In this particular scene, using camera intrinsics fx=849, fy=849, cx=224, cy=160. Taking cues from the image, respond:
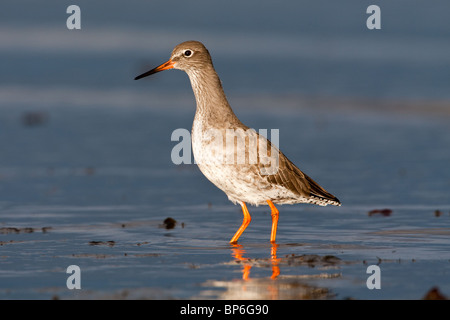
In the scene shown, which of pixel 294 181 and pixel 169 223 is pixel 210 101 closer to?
pixel 294 181

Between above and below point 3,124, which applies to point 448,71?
above

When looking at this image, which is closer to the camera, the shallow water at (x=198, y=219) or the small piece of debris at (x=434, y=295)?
the small piece of debris at (x=434, y=295)

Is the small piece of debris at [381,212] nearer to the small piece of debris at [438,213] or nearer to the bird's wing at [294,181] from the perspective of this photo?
the small piece of debris at [438,213]

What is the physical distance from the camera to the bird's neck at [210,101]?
10258mm

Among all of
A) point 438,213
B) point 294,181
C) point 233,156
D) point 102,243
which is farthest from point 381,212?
point 102,243

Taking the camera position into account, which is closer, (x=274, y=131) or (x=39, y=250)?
(x=39, y=250)

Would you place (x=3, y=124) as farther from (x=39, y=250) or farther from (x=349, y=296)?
(x=349, y=296)

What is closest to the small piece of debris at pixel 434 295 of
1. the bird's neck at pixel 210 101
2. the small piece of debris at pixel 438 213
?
the bird's neck at pixel 210 101

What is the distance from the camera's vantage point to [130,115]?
2038 centimetres

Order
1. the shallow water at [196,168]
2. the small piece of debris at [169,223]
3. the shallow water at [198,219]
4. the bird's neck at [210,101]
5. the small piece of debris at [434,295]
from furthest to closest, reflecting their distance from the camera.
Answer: the small piece of debris at [169,223], the bird's neck at [210,101], the shallow water at [196,168], the shallow water at [198,219], the small piece of debris at [434,295]

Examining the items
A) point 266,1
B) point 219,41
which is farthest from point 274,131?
point 266,1

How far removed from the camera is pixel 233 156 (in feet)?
32.4
